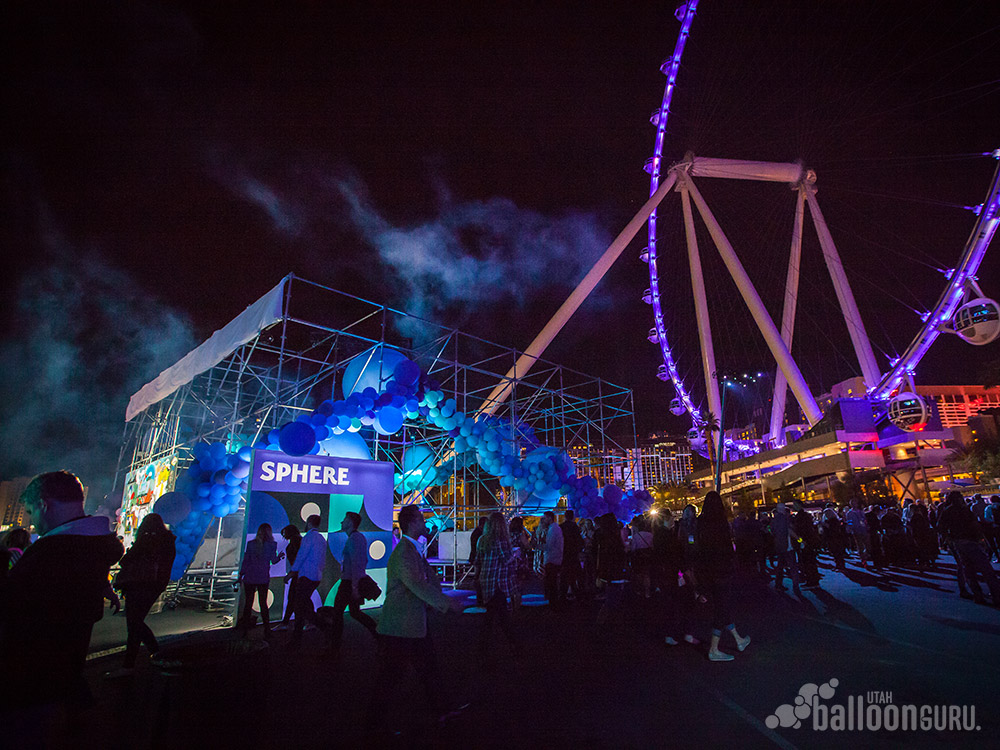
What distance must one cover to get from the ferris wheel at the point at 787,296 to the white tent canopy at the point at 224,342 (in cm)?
2170

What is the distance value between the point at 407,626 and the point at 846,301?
1591 inches

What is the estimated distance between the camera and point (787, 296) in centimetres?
4453

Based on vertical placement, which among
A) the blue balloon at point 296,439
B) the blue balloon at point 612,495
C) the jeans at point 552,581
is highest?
the blue balloon at point 296,439

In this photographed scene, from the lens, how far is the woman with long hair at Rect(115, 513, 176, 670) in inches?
206

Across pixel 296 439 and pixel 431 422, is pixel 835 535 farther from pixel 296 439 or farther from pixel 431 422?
pixel 296 439

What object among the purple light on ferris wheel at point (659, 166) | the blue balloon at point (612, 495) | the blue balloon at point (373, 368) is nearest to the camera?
the blue balloon at point (373, 368)

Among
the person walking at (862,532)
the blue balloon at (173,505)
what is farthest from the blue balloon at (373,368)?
the person walking at (862,532)

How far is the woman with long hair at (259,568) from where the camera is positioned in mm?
6801

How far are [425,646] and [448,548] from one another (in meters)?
10.1

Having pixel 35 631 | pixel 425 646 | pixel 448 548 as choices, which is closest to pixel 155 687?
pixel 425 646

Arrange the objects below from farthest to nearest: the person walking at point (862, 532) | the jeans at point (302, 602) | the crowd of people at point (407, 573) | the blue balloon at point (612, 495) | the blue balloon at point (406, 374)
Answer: the blue balloon at point (612, 495) → the person walking at point (862, 532) → the blue balloon at point (406, 374) → the jeans at point (302, 602) → the crowd of people at point (407, 573)

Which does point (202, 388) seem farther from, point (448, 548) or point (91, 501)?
point (91, 501)

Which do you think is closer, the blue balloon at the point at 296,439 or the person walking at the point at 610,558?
the person walking at the point at 610,558

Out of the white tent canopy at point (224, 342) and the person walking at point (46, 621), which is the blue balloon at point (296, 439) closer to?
the white tent canopy at point (224, 342)
